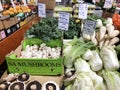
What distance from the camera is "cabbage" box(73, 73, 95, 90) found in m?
1.32

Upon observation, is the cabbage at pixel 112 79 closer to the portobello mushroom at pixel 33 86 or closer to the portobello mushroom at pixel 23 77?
the portobello mushroom at pixel 33 86

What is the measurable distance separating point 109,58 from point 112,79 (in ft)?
0.68

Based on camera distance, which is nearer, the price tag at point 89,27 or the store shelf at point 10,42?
the price tag at point 89,27

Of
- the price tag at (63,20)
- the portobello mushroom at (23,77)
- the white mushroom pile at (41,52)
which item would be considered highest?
the price tag at (63,20)

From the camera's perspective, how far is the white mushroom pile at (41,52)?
1792mm

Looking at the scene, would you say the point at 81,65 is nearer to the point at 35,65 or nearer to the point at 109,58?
the point at 109,58

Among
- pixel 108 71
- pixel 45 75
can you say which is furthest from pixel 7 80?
pixel 108 71

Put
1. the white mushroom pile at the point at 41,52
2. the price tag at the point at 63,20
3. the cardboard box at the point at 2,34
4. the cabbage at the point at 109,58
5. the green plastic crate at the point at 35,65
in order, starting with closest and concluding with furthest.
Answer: the cabbage at the point at 109,58, the green plastic crate at the point at 35,65, the white mushroom pile at the point at 41,52, the price tag at the point at 63,20, the cardboard box at the point at 2,34

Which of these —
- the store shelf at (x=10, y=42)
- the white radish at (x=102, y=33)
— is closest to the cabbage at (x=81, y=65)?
the white radish at (x=102, y=33)

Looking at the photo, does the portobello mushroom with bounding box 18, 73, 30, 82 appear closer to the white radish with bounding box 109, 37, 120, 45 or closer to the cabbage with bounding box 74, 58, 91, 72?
the cabbage with bounding box 74, 58, 91, 72

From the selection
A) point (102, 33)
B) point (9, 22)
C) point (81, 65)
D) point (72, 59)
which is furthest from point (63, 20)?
point (9, 22)

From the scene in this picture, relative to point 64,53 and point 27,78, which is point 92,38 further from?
point 27,78

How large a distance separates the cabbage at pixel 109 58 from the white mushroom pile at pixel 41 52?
0.46 m

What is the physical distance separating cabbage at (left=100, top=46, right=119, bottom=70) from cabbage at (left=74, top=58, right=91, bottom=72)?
16 cm
